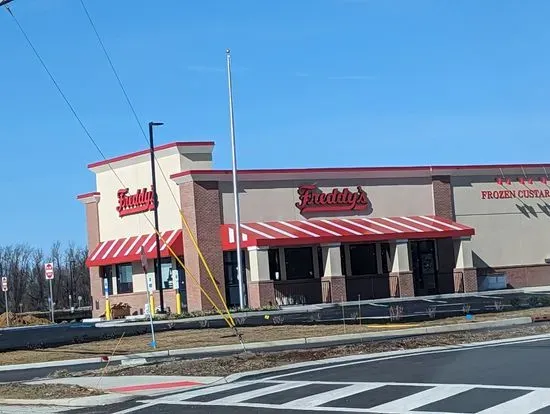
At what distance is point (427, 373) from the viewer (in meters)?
14.2

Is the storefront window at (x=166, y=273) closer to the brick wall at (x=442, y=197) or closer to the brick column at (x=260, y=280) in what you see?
the brick column at (x=260, y=280)

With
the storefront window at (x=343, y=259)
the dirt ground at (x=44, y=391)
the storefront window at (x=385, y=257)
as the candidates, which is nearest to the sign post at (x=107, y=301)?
the storefront window at (x=343, y=259)

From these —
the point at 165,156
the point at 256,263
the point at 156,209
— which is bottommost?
the point at 256,263

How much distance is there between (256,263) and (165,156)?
745 cm

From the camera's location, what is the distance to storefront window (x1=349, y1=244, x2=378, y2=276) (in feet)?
145

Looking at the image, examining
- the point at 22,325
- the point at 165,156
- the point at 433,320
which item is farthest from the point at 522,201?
the point at 22,325

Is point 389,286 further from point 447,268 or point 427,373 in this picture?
point 427,373

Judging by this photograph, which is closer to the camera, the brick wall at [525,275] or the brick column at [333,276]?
the brick column at [333,276]

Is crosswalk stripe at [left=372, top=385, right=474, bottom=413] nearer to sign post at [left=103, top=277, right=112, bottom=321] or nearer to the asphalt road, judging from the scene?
the asphalt road

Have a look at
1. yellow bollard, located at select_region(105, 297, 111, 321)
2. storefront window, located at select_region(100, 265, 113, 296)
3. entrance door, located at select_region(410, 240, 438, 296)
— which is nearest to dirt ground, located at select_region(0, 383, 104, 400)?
yellow bollard, located at select_region(105, 297, 111, 321)

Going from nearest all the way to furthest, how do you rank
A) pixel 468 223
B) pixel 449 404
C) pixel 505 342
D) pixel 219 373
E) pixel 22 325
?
pixel 449 404, pixel 219 373, pixel 505 342, pixel 468 223, pixel 22 325

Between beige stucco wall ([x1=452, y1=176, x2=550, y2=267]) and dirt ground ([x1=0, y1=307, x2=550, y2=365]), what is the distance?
19.5m

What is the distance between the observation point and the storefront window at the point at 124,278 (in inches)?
1832

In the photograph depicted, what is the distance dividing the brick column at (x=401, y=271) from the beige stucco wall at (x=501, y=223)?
4778 mm
